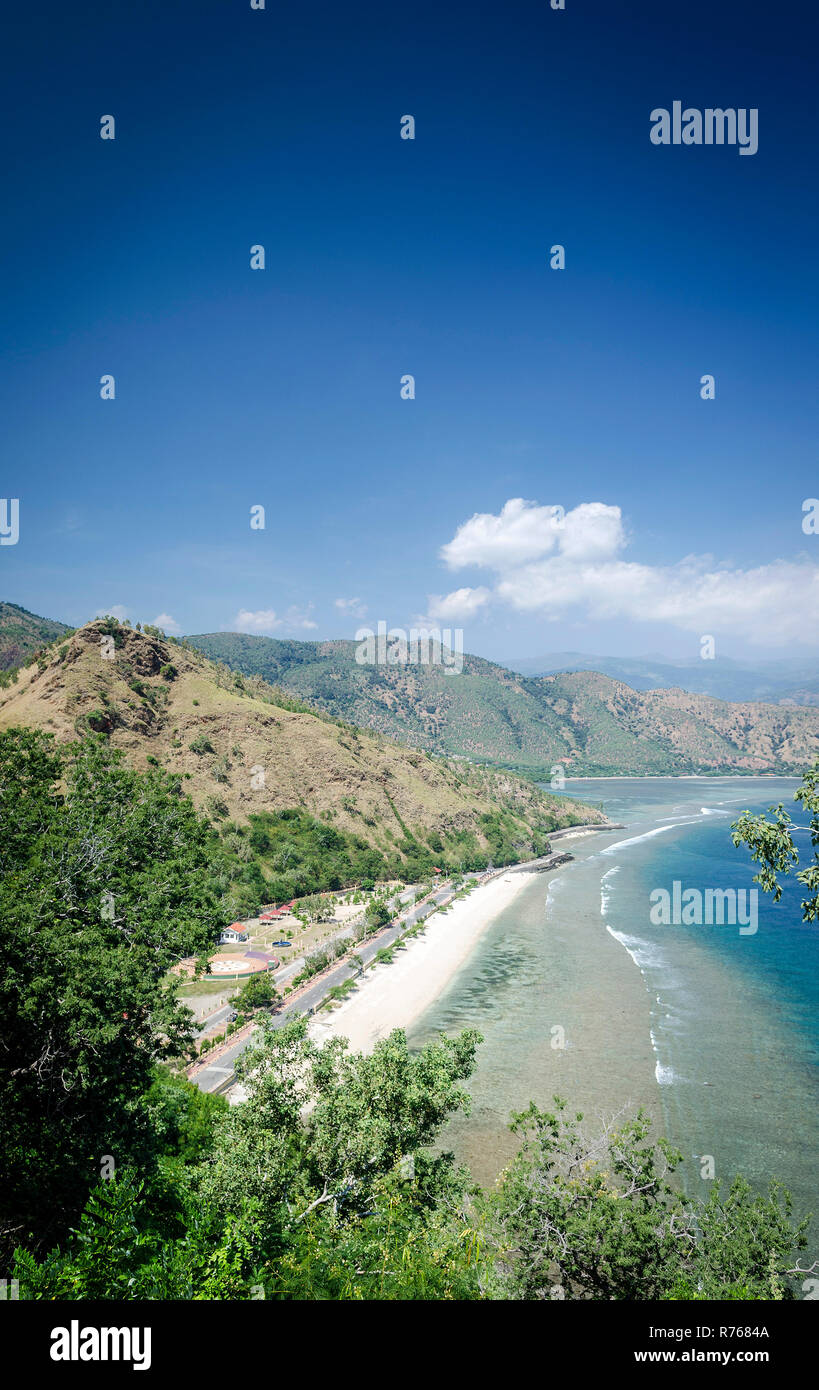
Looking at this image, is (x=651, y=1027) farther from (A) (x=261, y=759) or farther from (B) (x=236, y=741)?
(B) (x=236, y=741)

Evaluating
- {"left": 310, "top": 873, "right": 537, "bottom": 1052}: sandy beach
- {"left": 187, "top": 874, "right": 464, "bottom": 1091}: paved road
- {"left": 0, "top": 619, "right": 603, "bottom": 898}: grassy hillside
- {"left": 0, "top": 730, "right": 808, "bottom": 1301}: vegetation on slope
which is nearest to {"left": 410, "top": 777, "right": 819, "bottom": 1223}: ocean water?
{"left": 310, "top": 873, "right": 537, "bottom": 1052}: sandy beach

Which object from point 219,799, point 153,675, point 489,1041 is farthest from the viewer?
point 153,675

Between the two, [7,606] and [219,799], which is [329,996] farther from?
[7,606]

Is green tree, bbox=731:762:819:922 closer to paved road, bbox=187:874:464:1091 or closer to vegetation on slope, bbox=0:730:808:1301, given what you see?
vegetation on slope, bbox=0:730:808:1301

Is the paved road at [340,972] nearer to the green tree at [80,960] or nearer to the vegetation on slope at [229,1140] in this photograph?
the vegetation on slope at [229,1140]

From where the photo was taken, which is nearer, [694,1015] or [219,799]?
[694,1015]

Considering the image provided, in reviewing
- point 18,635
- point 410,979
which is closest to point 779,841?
point 410,979

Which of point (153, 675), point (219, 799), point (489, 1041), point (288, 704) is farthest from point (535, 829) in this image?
point (489, 1041)

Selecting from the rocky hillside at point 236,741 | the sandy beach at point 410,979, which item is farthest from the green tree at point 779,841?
the rocky hillside at point 236,741
